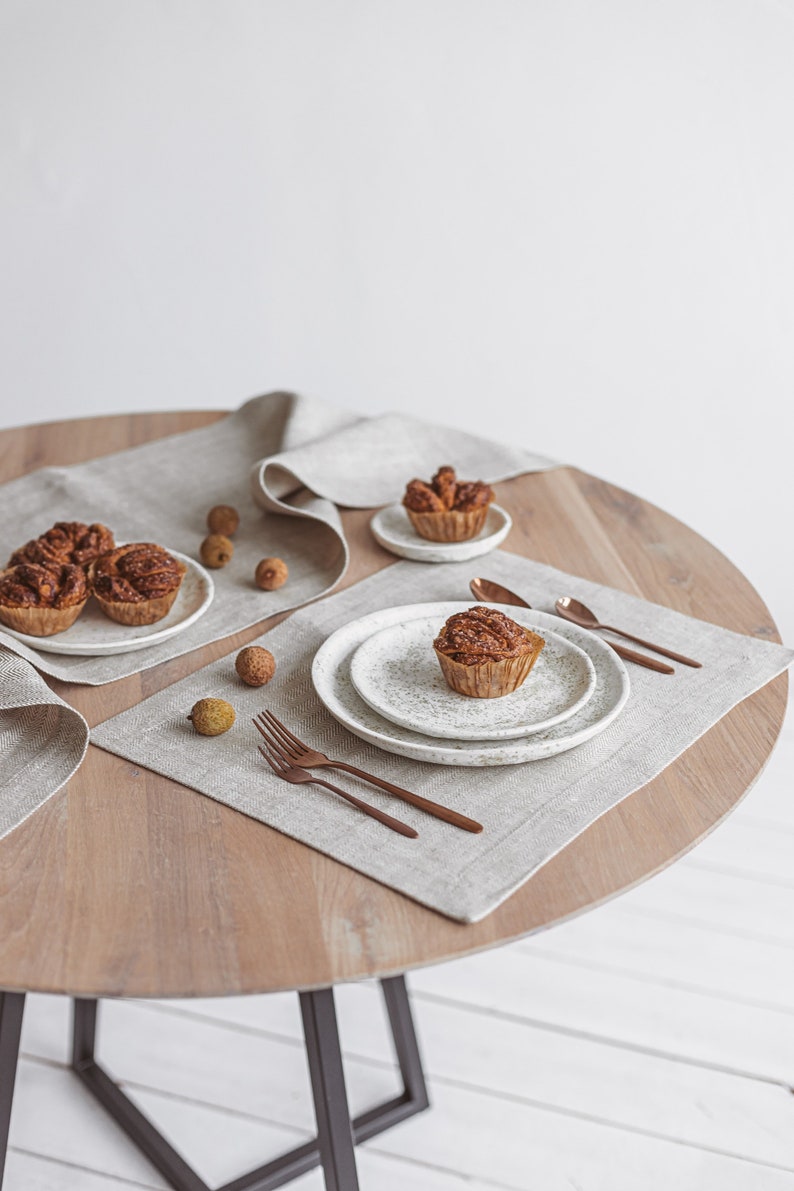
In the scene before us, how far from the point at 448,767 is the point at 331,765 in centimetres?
11

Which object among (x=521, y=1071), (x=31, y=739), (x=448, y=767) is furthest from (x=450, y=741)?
(x=521, y=1071)

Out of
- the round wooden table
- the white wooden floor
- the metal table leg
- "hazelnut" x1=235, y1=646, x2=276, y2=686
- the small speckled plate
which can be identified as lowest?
the white wooden floor

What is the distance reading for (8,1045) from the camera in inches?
57.8

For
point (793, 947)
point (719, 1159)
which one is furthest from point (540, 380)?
point (719, 1159)

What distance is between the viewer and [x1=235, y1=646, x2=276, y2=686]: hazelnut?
119 centimetres

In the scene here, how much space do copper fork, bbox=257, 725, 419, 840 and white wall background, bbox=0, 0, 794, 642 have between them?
2.15 m

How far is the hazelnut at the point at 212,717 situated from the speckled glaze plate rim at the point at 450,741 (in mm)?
96

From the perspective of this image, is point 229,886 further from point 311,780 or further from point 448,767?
point 448,767

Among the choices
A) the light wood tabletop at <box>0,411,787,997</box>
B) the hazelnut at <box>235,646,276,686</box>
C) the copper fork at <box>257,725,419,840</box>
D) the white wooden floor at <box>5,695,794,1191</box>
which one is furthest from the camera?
the white wooden floor at <box>5,695,794,1191</box>

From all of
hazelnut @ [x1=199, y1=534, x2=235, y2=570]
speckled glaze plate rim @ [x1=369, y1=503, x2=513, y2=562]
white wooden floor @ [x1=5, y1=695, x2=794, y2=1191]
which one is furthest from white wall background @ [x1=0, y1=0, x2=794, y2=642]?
hazelnut @ [x1=199, y1=534, x2=235, y2=570]

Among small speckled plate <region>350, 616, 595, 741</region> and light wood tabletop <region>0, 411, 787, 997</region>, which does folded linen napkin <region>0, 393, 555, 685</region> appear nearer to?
small speckled plate <region>350, 616, 595, 741</region>

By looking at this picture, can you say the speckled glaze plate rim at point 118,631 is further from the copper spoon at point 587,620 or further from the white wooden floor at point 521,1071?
the white wooden floor at point 521,1071

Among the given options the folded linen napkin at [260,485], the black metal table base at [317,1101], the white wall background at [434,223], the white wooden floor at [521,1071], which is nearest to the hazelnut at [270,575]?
the folded linen napkin at [260,485]

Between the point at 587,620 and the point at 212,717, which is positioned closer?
the point at 212,717
